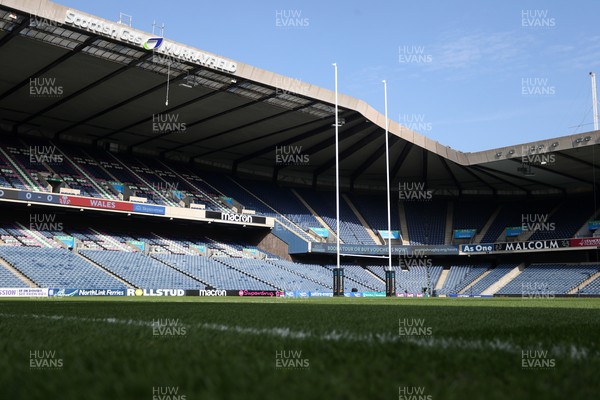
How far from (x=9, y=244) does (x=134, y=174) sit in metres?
12.4

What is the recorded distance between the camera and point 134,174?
41219mm

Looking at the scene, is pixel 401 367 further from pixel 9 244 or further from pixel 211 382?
pixel 9 244

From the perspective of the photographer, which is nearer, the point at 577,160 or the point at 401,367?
the point at 401,367

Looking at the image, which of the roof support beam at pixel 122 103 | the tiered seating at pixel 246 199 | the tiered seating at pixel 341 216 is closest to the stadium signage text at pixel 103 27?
Answer: the roof support beam at pixel 122 103

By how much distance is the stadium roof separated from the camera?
82.6ft

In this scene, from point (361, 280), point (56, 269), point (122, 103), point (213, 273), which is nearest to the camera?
point (56, 269)

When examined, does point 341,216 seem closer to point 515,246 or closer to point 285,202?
point 285,202

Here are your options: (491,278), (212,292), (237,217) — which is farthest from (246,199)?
(491,278)

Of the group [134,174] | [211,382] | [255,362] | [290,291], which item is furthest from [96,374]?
[134,174]

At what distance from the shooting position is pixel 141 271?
3200cm

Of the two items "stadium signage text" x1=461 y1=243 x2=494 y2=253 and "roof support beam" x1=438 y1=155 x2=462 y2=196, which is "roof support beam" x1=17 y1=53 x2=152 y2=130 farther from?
"stadium signage text" x1=461 y1=243 x2=494 y2=253

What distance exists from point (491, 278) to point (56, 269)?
112ft

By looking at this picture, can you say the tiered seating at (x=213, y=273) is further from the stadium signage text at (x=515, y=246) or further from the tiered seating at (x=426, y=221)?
the tiered seating at (x=426, y=221)

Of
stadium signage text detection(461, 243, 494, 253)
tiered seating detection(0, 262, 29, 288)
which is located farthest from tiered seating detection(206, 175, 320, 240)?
tiered seating detection(0, 262, 29, 288)
